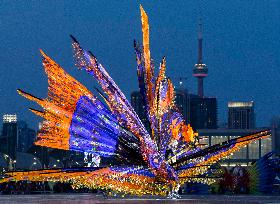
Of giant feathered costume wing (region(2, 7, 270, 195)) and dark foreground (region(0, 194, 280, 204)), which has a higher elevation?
giant feathered costume wing (region(2, 7, 270, 195))

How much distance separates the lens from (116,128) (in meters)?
39.8

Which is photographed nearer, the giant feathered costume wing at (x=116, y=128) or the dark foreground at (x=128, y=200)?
the giant feathered costume wing at (x=116, y=128)

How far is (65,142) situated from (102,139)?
192cm

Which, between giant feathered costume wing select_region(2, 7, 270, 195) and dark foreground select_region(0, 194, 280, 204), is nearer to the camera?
giant feathered costume wing select_region(2, 7, 270, 195)

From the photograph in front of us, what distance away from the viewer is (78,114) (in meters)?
39.3

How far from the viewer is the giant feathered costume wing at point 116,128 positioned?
39.2m

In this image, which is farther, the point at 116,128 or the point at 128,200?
the point at 128,200

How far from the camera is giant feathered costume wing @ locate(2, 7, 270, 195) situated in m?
39.2

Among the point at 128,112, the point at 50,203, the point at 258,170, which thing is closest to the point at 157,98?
the point at 128,112

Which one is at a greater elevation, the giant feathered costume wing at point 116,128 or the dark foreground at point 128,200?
the giant feathered costume wing at point 116,128

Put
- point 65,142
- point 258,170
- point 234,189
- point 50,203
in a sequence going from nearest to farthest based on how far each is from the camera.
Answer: point 65,142
point 50,203
point 258,170
point 234,189

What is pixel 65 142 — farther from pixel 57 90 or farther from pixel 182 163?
pixel 182 163

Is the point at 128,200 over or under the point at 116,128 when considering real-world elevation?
under

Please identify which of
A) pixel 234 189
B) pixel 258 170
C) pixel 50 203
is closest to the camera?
pixel 50 203
